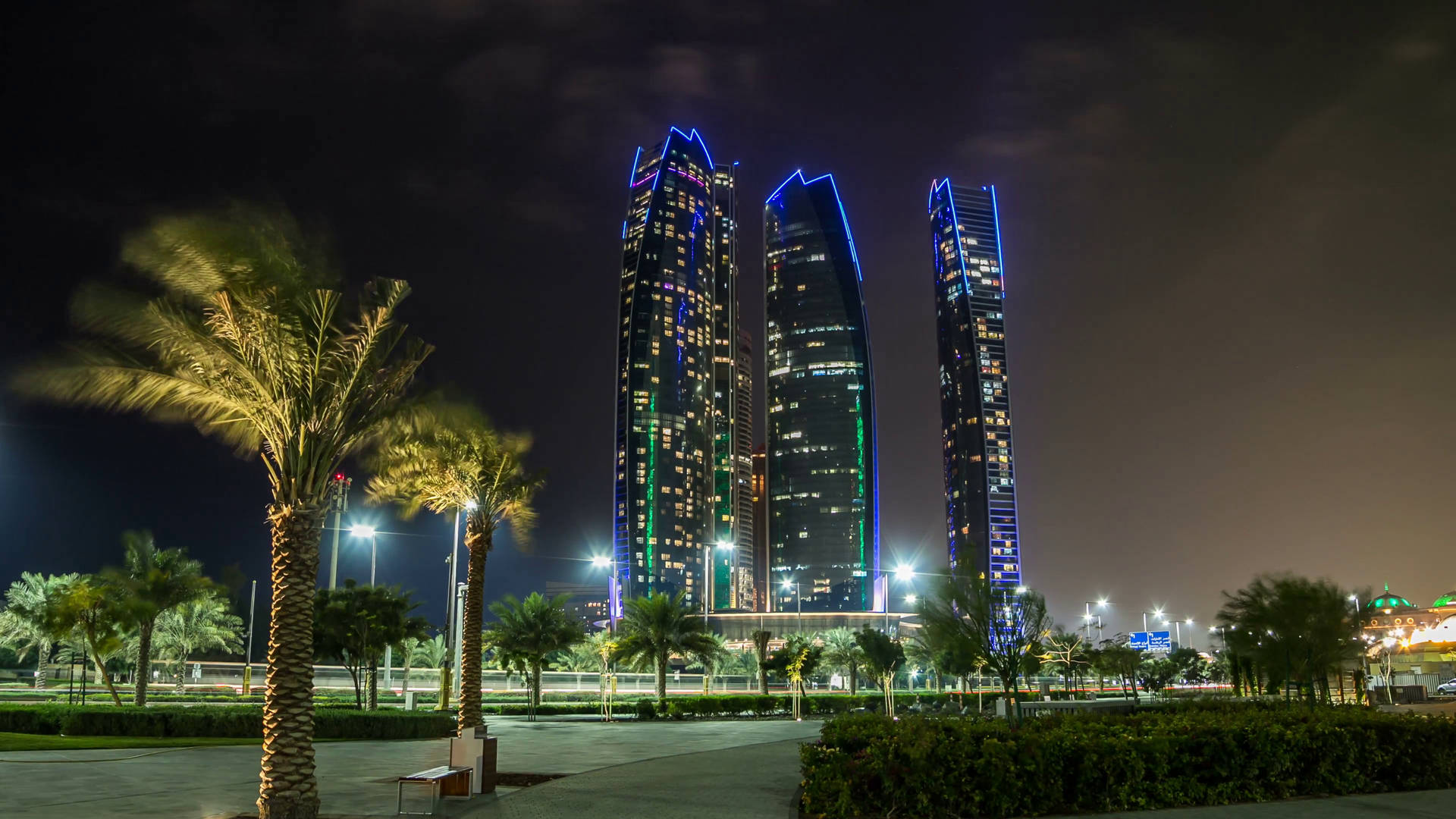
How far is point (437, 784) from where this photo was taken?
45.1 feet

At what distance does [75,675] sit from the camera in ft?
218

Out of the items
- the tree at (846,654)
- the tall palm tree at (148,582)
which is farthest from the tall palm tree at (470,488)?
the tree at (846,654)

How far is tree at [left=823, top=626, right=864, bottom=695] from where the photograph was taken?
56906 millimetres

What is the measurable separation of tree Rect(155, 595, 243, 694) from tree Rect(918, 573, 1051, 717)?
3856 centimetres

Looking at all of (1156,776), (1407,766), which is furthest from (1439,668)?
(1156,776)

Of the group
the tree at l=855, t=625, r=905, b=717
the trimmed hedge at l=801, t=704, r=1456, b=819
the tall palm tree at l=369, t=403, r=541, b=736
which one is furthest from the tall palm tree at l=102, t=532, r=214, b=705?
the trimmed hedge at l=801, t=704, r=1456, b=819

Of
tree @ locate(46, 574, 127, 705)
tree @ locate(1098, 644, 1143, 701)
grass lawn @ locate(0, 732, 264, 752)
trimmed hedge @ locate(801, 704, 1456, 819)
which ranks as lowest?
tree @ locate(1098, 644, 1143, 701)

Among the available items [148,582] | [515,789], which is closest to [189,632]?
[148,582]

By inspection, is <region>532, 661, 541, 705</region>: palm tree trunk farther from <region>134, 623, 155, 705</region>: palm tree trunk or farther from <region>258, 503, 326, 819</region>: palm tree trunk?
<region>258, 503, 326, 819</region>: palm tree trunk

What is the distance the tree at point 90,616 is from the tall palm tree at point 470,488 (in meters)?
15.9

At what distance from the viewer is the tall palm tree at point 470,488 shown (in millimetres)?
24016

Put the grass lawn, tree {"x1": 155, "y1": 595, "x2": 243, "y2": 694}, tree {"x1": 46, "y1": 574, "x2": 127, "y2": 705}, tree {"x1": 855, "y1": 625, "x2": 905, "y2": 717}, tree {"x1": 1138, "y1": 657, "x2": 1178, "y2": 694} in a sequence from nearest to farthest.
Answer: the grass lawn, tree {"x1": 46, "y1": 574, "x2": 127, "y2": 705}, tree {"x1": 855, "y1": 625, "x2": 905, "y2": 717}, tree {"x1": 155, "y1": 595, "x2": 243, "y2": 694}, tree {"x1": 1138, "y1": 657, "x2": 1178, "y2": 694}

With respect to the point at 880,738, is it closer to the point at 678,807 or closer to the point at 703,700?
the point at 678,807

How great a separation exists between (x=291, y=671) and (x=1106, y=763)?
36.1 ft
